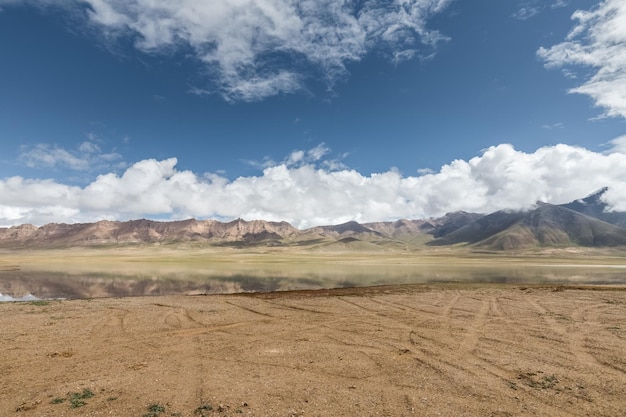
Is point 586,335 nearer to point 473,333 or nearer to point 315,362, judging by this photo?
point 473,333

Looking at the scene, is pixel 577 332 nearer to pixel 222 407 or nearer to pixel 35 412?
pixel 222 407

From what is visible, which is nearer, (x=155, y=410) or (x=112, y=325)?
(x=155, y=410)

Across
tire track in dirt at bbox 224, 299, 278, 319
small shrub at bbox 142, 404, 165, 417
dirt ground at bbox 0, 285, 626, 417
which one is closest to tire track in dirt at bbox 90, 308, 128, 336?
dirt ground at bbox 0, 285, 626, 417

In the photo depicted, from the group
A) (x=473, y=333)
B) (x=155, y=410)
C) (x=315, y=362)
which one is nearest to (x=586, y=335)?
(x=473, y=333)

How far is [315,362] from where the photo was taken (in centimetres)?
1605

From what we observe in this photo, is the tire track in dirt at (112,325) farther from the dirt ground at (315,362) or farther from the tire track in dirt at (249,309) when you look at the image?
the tire track in dirt at (249,309)

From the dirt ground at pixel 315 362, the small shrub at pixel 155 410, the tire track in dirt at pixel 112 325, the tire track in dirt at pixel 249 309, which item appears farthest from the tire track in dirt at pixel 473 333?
the tire track in dirt at pixel 112 325

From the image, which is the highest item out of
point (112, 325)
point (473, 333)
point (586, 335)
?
point (112, 325)

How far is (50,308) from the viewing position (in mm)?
31312

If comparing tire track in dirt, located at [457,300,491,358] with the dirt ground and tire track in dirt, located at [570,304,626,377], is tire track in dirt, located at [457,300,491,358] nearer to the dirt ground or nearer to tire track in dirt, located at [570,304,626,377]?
the dirt ground

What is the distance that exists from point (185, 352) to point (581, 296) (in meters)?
39.9

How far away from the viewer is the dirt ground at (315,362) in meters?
11.6

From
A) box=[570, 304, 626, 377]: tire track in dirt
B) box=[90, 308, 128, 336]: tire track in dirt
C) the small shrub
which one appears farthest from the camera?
box=[90, 308, 128, 336]: tire track in dirt

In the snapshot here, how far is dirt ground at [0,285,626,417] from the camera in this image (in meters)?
11.6
